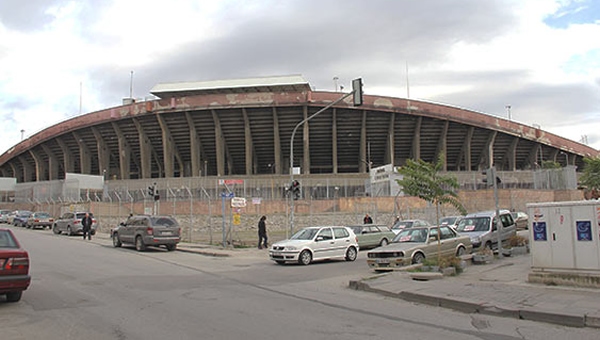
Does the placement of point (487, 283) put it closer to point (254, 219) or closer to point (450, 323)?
point (450, 323)

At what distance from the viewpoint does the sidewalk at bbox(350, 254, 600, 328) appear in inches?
336

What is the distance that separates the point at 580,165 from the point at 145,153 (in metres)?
63.7

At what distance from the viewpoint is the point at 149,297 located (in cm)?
1071

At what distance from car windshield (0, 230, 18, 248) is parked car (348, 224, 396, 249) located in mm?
17347

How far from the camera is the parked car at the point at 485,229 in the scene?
19688mm

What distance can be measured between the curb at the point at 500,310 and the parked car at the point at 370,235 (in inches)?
521

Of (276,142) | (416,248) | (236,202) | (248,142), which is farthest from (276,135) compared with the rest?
(416,248)

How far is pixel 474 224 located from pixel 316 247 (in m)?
7.20

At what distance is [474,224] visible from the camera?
20906 mm

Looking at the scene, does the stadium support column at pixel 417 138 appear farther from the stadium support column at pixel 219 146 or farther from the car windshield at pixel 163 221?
the car windshield at pixel 163 221

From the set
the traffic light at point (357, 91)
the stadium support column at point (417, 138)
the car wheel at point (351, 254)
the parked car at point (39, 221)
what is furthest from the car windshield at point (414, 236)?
the stadium support column at point (417, 138)

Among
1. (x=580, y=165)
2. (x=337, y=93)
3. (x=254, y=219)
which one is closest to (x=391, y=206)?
(x=254, y=219)

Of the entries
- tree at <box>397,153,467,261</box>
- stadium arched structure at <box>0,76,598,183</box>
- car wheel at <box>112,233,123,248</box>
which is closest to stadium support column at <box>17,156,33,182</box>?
stadium arched structure at <box>0,76,598,183</box>

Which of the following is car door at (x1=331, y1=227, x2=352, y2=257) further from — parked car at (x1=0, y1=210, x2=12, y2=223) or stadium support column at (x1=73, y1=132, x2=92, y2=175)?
stadium support column at (x1=73, y1=132, x2=92, y2=175)
